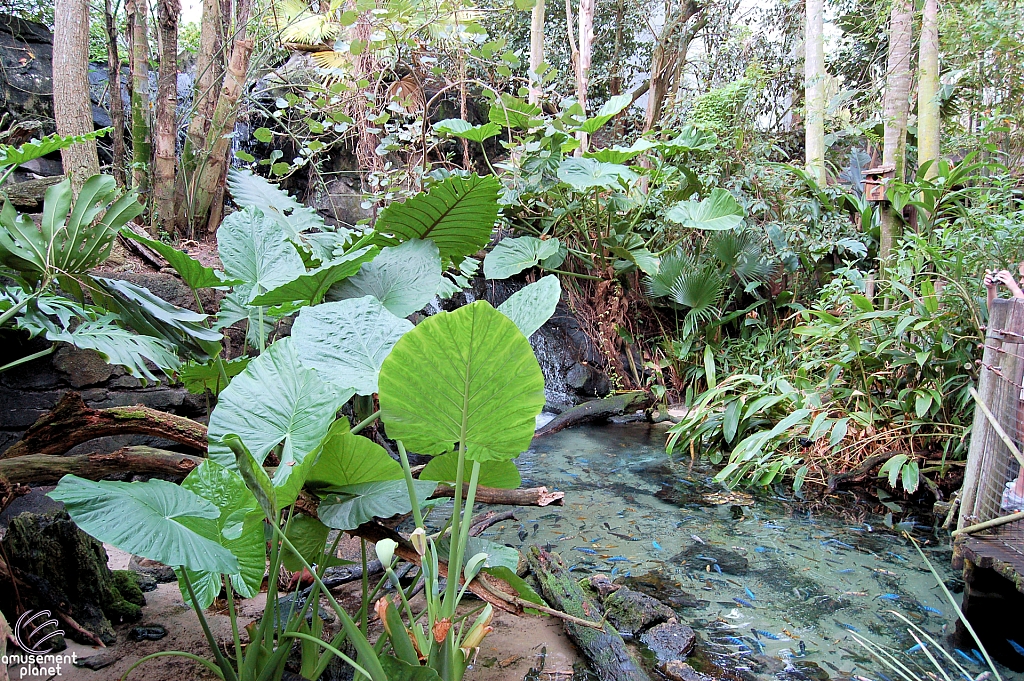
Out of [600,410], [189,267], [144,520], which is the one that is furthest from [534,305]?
[600,410]

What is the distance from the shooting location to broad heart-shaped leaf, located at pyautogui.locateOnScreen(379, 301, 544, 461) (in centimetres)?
117

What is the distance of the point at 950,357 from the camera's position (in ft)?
13.0

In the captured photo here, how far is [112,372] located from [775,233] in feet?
17.7

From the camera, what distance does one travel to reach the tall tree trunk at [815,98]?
6926 mm

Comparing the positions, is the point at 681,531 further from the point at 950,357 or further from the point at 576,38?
the point at 576,38

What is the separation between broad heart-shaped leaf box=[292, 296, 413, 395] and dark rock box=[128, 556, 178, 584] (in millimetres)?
1378

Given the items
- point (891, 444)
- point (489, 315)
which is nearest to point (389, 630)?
point (489, 315)

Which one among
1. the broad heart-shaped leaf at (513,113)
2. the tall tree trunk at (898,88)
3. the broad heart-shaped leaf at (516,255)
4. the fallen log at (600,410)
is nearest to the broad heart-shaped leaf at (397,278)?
the broad heart-shaped leaf at (516,255)

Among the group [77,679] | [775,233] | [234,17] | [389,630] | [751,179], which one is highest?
[234,17]

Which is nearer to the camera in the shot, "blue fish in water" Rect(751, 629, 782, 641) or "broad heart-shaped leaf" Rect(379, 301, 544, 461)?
"broad heart-shaped leaf" Rect(379, 301, 544, 461)

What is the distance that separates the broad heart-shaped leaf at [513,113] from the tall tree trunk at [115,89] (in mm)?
2644

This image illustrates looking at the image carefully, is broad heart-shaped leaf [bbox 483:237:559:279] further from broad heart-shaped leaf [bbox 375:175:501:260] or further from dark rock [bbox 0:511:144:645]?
dark rock [bbox 0:511:144:645]

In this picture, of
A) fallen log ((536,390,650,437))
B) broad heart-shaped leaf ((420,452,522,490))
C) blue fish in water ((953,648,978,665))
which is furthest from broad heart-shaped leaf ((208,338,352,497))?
fallen log ((536,390,650,437))

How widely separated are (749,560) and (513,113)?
11.9 ft
